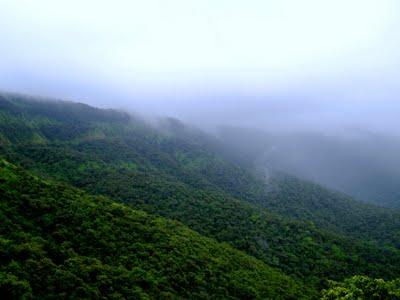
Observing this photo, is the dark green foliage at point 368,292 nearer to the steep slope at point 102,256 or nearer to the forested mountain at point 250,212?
the steep slope at point 102,256

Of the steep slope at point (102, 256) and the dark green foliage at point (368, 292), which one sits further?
the dark green foliage at point (368, 292)

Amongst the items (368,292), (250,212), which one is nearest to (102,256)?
(368,292)

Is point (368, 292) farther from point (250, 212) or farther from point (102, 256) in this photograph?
point (250, 212)

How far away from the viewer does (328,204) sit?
506ft

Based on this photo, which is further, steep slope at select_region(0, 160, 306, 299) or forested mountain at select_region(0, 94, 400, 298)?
forested mountain at select_region(0, 94, 400, 298)

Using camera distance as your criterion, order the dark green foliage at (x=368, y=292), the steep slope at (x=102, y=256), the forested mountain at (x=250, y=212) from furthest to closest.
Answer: the forested mountain at (x=250, y=212) → the dark green foliage at (x=368, y=292) → the steep slope at (x=102, y=256)

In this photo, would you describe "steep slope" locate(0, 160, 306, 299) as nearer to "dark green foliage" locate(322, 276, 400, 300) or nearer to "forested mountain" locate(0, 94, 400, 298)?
"dark green foliage" locate(322, 276, 400, 300)

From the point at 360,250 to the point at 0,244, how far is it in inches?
3314

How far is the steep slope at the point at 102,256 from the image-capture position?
2959 cm

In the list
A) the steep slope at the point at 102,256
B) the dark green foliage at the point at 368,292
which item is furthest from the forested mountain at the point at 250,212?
the steep slope at the point at 102,256

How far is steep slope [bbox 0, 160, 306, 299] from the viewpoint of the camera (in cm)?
2959

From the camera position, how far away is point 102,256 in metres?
40.0

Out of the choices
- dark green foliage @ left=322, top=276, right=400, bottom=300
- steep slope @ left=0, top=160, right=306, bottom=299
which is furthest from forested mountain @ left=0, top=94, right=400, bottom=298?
steep slope @ left=0, top=160, right=306, bottom=299

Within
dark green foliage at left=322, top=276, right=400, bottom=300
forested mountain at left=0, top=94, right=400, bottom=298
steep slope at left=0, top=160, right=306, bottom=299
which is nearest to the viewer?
steep slope at left=0, top=160, right=306, bottom=299
